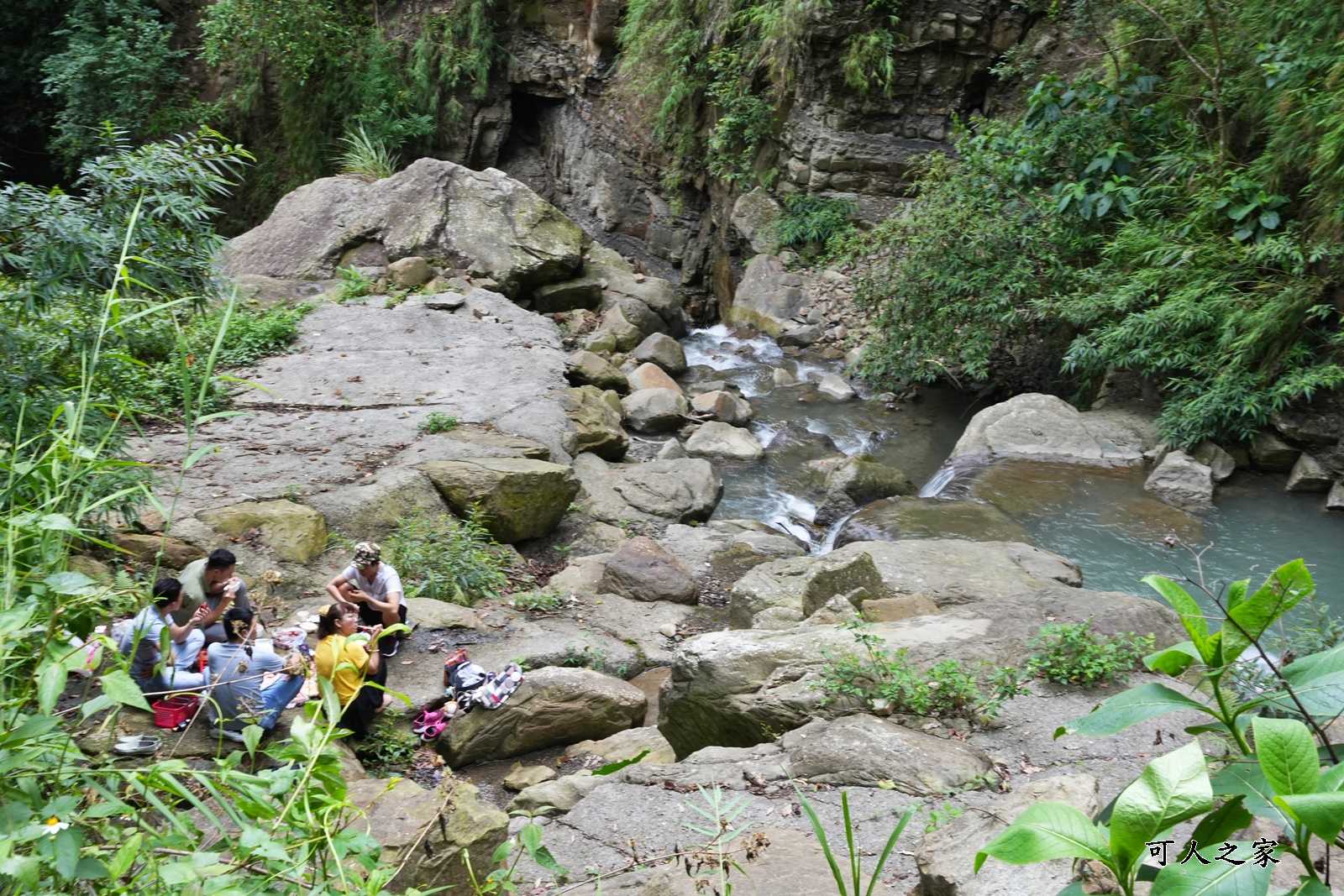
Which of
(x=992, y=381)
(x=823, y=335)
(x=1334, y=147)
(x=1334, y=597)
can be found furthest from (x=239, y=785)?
(x=823, y=335)

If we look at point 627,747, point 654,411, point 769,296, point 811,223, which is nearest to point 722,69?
point 811,223

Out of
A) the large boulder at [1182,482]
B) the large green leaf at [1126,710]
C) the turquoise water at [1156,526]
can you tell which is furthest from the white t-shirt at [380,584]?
the large boulder at [1182,482]

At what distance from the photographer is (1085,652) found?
172 inches

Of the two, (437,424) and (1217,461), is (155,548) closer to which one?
(437,424)

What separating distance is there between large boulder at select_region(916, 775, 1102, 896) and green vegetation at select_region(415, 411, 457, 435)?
6.83 metres

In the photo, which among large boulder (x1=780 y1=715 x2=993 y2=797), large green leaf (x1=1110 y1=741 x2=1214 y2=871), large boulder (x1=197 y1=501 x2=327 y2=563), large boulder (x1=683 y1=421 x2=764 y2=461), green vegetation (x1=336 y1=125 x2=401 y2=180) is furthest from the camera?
green vegetation (x1=336 y1=125 x2=401 y2=180)

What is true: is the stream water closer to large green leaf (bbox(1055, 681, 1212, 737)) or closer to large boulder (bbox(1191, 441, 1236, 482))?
large boulder (bbox(1191, 441, 1236, 482))

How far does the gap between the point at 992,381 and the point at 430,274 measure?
8206 millimetres

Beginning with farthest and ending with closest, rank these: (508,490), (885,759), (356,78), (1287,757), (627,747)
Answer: (356,78) < (508,490) < (627,747) < (885,759) < (1287,757)

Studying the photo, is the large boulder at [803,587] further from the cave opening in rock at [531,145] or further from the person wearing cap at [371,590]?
the cave opening in rock at [531,145]

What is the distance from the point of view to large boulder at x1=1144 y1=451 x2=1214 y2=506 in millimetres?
8586

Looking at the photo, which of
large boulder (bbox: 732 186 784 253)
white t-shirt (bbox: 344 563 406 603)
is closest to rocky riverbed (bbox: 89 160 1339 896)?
white t-shirt (bbox: 344 563 406 603)

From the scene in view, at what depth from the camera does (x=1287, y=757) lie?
993 mm

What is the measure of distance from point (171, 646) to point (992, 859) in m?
3.75
